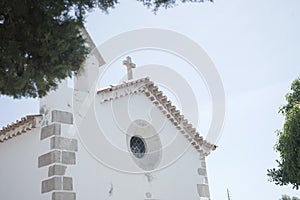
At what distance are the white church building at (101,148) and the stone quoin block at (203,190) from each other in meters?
0.03

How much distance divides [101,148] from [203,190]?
3632 mm

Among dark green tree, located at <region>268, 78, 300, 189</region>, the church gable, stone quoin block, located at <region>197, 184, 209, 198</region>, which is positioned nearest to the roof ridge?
the church gable

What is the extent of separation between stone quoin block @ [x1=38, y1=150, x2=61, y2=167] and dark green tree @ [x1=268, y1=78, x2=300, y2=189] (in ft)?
17.4

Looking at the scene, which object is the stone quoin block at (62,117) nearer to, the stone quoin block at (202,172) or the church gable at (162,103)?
the church gable at (162,103)

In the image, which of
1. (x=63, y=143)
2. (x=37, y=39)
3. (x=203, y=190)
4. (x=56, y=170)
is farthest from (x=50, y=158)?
(x=203, y=190)

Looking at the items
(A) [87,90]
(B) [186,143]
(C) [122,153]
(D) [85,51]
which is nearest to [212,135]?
(B) [186,143]

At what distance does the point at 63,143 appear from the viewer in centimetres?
727

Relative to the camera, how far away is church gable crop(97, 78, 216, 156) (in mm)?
8812

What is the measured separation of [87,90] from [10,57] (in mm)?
4131

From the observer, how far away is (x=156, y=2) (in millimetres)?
4453

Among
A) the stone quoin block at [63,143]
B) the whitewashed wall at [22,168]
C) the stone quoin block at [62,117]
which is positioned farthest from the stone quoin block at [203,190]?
the whitewashed wall at [22,168]

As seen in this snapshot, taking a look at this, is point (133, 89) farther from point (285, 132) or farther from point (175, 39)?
point (285, 132)

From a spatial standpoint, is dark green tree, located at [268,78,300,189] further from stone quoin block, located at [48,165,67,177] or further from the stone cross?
stone quoin block, located at [48,165,67,177]

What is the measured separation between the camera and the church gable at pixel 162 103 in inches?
347
